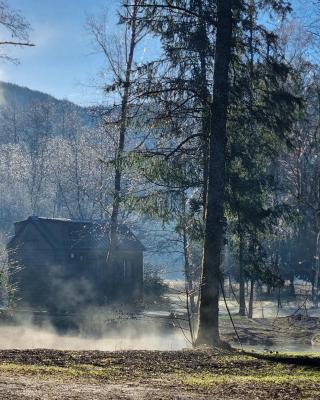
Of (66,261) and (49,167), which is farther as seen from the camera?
(49,167)

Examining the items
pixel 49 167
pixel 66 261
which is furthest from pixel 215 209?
pixel 49 167

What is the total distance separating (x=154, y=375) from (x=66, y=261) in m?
35.3

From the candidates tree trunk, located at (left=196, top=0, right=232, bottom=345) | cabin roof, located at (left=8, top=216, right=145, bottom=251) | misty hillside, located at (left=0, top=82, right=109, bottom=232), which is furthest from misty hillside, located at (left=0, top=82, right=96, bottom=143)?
tree trunk, located at (left=196, top=0, right=232, bottom=345)

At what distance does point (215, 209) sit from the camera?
13578 millimetres

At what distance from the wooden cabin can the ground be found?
30.5m

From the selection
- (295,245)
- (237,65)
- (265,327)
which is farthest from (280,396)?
(295,245)

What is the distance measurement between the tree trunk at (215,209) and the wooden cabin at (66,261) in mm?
26510

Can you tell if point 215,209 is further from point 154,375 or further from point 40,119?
point 40,119

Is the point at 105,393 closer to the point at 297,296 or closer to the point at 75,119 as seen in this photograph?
the point at 297,296

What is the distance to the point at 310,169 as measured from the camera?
130 feet

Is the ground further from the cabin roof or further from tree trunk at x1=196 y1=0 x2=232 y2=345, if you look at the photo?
the cabin roof

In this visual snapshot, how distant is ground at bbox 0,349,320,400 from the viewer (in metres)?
6.54

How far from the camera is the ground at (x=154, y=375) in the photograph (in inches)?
257

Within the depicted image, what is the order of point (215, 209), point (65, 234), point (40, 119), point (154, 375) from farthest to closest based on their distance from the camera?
point (40, 119), point (65, 234), point (215, 209), point (154, 375)
